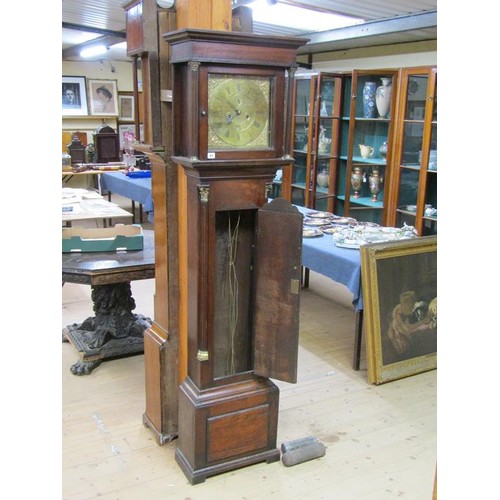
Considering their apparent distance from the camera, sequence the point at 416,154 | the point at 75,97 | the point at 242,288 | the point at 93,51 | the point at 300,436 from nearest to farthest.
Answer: the point at 242,288 < the point at 300,436 < the point at 416,154 < the point at 93,51 < the point at 75,97

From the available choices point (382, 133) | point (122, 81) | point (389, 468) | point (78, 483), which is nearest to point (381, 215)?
point (382, 133)

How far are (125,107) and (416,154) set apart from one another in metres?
7.59

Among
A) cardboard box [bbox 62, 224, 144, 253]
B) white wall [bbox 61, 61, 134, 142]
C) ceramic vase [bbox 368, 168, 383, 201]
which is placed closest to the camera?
cardboard box [bbox 62, 224, 144, 253]

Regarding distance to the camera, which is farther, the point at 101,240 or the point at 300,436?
the point at 101,240

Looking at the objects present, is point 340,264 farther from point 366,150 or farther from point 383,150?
point 366,150

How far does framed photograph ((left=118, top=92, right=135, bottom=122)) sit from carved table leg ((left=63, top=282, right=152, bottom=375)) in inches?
333

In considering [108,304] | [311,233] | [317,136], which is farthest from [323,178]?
[108,304]

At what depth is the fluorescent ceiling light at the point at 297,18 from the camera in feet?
17.5

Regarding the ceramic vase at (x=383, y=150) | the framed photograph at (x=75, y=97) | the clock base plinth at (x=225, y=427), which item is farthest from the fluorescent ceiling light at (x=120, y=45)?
the clock base plinth at (x=225, y=427)

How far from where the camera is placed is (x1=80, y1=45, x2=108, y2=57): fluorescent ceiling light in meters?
9.08

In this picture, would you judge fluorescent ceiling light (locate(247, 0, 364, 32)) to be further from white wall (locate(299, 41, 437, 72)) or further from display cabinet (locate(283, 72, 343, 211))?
white wall (locate(299, 41, 437, 72))

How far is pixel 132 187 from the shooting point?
685cm

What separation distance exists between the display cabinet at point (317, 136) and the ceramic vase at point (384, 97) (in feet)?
1.69

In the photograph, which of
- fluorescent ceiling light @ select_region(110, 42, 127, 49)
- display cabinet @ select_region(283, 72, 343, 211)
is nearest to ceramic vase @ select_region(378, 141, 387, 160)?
display cabinet @ select_region(283, 72, 343, 211)
